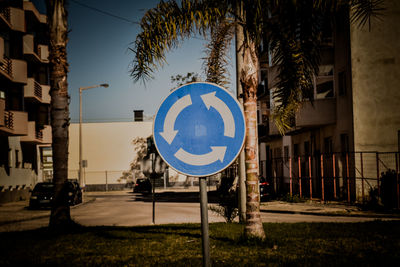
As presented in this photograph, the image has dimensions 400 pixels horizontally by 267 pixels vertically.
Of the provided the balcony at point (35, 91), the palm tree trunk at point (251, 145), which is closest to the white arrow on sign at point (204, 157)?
the palm tree trunk at point (251, 145)

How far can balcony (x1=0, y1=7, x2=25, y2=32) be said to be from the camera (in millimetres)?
31036

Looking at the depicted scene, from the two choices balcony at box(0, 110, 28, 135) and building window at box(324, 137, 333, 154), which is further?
balcony at box(0, 110, 28, 135)

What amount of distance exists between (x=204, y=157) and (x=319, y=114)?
22577 millimetres

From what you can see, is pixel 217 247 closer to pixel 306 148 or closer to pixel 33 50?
pixel 306 148

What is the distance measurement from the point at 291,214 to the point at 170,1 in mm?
11496

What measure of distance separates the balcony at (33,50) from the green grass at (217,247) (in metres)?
28.5

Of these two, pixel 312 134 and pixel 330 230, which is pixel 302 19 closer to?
pixel 330 230

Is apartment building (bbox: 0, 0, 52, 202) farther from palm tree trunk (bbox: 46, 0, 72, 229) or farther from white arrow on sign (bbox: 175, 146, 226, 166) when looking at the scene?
white arrow on sign (bbox: 175, 146, 226, 166)

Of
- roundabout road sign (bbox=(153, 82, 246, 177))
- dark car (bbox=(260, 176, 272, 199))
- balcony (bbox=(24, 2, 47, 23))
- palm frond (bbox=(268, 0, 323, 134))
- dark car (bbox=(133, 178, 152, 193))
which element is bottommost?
dark car (bbox=(133, 178, 152, 193))

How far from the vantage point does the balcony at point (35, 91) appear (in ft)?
119

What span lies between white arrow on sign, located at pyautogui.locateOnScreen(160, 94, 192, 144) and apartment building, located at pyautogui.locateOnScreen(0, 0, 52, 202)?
25.4m

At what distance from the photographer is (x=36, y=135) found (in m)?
37.7

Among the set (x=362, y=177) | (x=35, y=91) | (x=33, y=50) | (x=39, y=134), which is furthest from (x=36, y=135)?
(x=362, y=177)

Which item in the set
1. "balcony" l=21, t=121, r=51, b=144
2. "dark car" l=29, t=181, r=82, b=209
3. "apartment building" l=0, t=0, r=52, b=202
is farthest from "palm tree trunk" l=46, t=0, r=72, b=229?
"balcony" l=21, t=121, r=51, b=144
